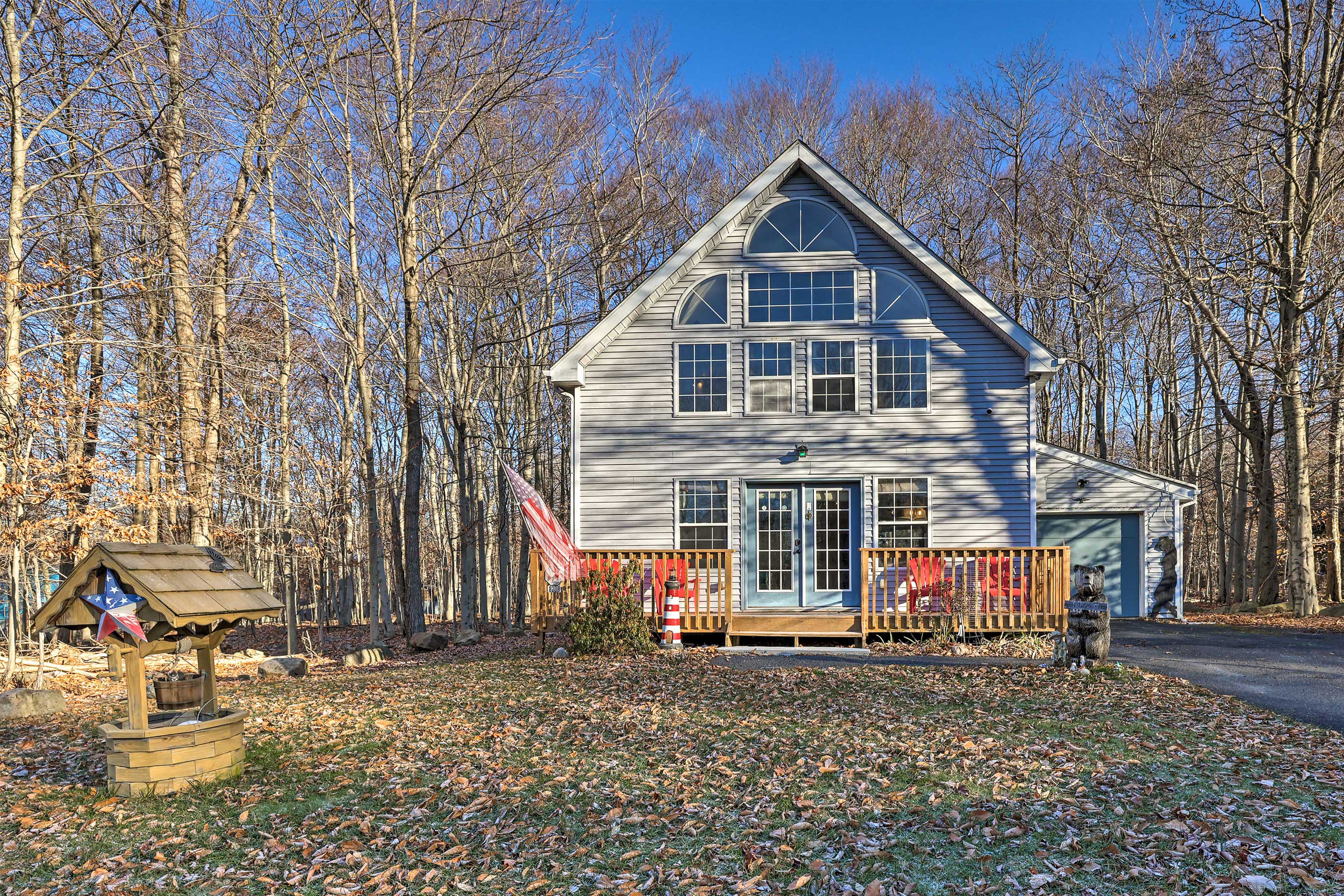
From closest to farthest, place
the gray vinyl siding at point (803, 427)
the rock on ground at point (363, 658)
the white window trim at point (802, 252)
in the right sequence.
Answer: the rock on ground at point (363, 658), the gray vinyl siding at point (803, 427), the white window trim at point (802, 252)

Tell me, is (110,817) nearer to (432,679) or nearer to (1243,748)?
(432,679)

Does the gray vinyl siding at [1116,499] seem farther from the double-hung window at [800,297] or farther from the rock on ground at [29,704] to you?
the rock on ground at [29,704]

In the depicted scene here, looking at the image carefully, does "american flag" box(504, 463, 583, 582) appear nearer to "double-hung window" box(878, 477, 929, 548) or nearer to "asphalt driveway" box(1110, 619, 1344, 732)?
"double-hung window" box(878, 477, 929, 548)

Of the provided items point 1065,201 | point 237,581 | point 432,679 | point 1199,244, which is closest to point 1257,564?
point 1199,244

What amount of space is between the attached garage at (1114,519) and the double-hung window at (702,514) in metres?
7.23

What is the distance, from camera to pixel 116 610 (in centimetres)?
578

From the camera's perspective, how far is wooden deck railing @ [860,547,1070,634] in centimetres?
1232

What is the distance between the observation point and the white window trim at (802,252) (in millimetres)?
14836

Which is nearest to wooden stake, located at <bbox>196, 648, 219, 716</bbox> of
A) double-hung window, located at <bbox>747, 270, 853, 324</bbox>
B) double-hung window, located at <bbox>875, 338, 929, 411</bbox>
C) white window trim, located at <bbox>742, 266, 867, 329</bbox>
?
white window trim, located at <bbox>742, 266, 867, 329</bbox>

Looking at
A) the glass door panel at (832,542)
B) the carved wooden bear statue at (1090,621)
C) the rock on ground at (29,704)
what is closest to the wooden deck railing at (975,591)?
the glass door panel at (832,542)

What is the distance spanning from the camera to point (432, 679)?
1058 centimetres

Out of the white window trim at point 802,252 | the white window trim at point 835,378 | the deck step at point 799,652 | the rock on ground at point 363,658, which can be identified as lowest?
the rock on ground at point 363,658

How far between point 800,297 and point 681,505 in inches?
161

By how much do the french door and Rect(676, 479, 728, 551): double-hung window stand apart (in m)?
0.40
